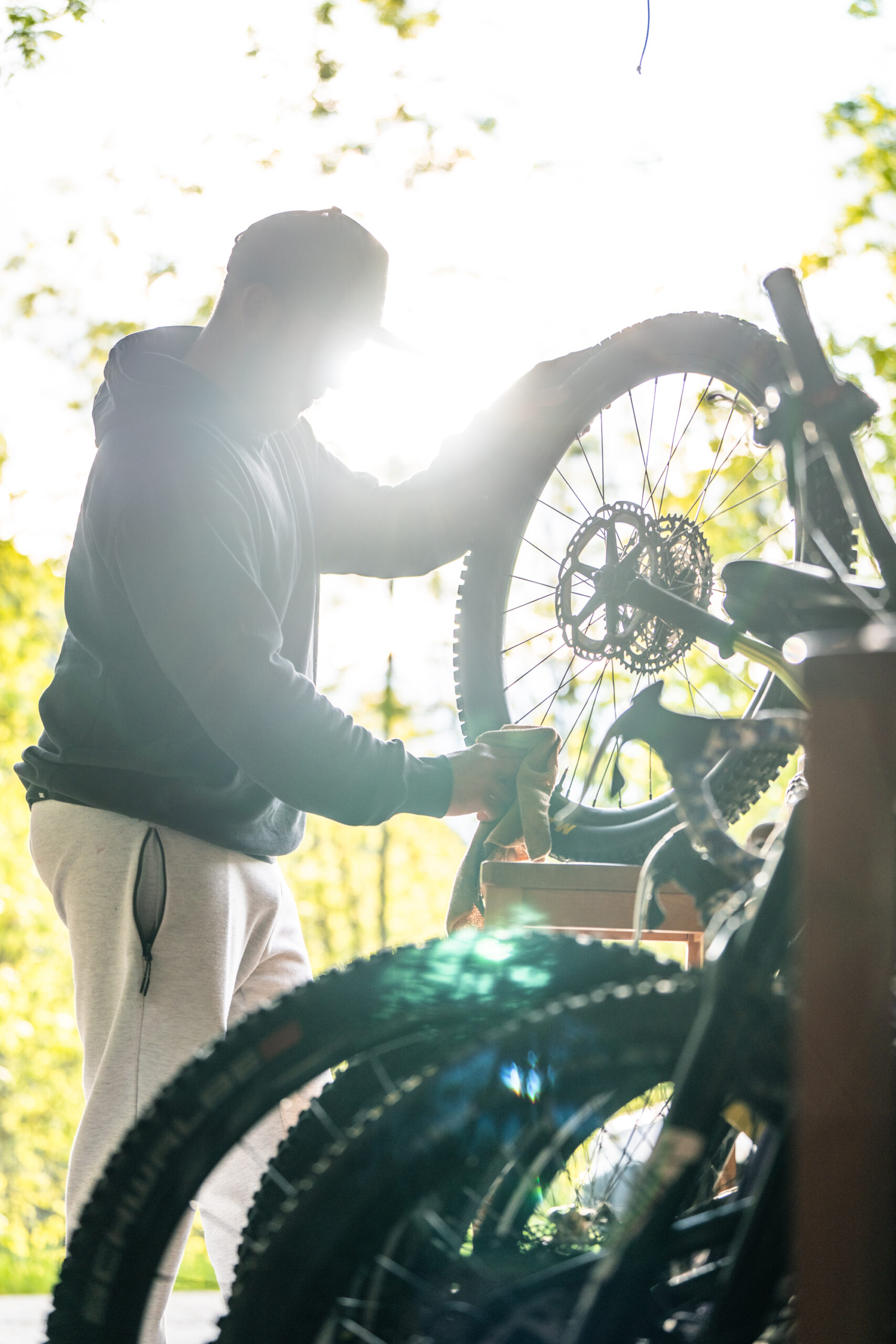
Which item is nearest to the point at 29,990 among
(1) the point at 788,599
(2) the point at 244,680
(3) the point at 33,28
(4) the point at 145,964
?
(3) the point at 33,28

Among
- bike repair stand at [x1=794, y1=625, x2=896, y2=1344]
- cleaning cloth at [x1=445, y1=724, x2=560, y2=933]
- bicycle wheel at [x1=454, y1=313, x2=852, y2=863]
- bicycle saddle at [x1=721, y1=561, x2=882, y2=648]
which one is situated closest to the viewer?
bike repair stand at [x1=794, y1=625, x2=896, y2=1344]

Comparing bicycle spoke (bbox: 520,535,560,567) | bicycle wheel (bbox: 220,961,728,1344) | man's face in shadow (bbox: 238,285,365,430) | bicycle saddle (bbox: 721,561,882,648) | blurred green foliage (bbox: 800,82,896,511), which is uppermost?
blurred green foliage (bbox: 800,82,896,511)

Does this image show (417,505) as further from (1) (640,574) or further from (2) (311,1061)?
(2) (311,1061)

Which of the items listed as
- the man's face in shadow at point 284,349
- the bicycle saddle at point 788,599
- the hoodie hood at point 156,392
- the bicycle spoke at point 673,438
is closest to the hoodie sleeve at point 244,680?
the hoodie hood at point 156,392

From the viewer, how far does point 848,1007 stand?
1.91 feet

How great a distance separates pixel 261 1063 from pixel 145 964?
0.55 meters

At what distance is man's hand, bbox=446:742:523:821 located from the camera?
1.24 meters

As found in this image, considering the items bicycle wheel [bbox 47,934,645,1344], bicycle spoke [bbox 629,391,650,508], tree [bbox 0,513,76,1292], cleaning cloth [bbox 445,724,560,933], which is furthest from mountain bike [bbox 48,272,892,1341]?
tree [bbox 0,513,76,1292]

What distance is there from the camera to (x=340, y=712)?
124 cm

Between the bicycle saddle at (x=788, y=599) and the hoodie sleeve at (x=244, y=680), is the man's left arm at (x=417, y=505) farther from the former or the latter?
the bicycle saddle at (x=788, y=599)

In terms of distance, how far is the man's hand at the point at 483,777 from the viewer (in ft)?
4.08

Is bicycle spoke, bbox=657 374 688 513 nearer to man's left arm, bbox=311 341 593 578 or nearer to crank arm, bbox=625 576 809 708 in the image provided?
man's left arm, bbox=311 341 593 578

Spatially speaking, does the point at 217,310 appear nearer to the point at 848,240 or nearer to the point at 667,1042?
the point at 667,1042

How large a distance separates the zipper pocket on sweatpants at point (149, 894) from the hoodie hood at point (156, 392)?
51 cm
